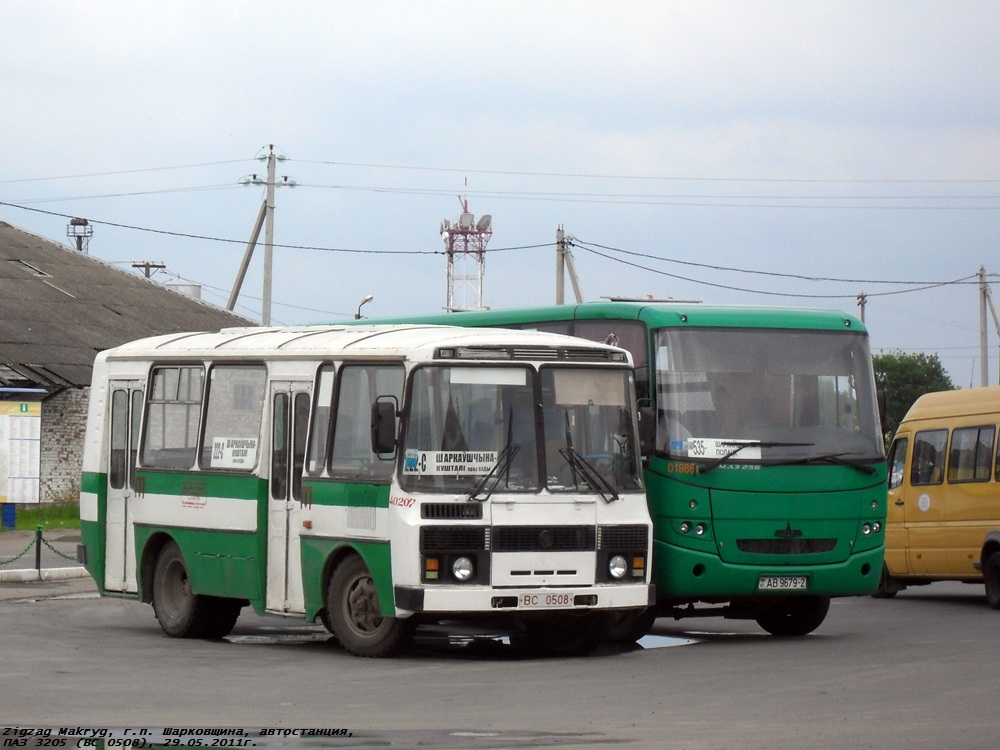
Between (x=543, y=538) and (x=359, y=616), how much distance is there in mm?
1741

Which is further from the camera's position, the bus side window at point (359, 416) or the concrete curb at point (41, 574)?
the concrete curb at point (41, 574)

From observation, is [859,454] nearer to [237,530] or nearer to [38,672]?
[237,530]

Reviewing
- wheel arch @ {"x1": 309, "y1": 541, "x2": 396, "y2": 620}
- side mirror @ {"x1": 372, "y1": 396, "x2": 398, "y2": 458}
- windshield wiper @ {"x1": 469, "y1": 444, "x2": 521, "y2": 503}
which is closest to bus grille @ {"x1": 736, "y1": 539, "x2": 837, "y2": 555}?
windshield wiper @ {"x1": 469, "y1": 444, "x2": 521, "y2": 503}

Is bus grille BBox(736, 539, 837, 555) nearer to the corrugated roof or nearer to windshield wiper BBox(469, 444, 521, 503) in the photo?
windshield wiper BBox(469, 444, 521, 503)

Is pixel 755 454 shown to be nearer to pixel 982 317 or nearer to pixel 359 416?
pixel 359 416

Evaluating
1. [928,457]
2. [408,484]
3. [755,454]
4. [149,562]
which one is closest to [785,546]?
[755,454]

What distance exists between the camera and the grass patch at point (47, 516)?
121ft

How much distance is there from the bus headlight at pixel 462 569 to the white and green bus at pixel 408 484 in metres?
0.01

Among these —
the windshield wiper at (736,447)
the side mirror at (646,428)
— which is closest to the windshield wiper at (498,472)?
the side mirror at (646,428)

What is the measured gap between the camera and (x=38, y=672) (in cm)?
1366

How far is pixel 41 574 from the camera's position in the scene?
25.5 meters

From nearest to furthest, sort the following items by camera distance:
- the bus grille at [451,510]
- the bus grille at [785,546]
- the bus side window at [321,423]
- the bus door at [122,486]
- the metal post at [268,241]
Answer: the bus grille at [451,510] → the bus side window at [321,423] → the bus grille at [785,546] → the bus door at [122,486] → the metal post at [268,241]

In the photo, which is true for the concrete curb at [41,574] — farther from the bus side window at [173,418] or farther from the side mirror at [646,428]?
the side mirror at [646,428]

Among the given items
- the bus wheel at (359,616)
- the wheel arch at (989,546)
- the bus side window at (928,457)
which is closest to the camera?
the bus wheel at (359,616)
